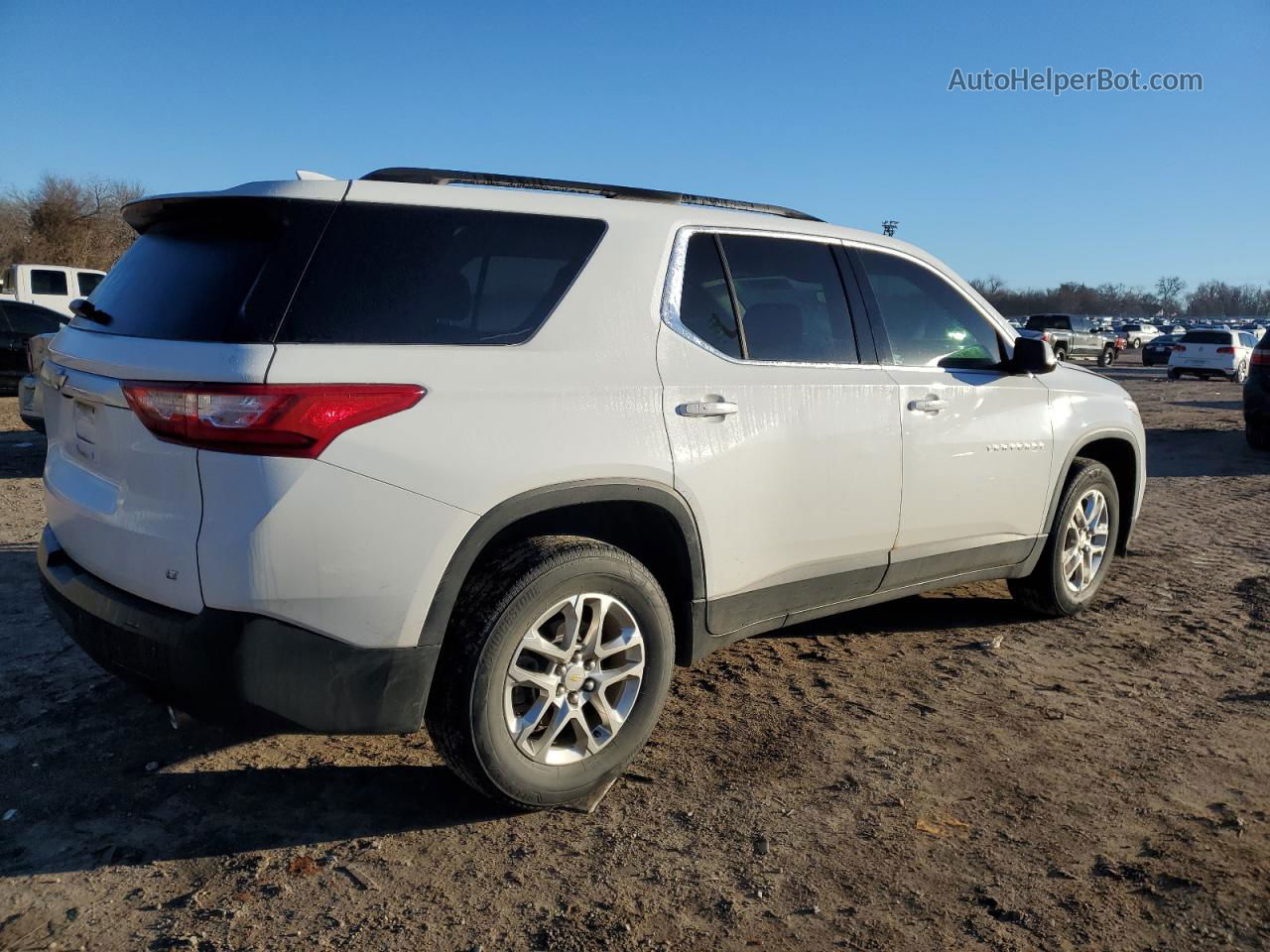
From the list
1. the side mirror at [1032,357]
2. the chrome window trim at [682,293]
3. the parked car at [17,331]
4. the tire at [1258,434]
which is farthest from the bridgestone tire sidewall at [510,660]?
the parked car at [17,331]

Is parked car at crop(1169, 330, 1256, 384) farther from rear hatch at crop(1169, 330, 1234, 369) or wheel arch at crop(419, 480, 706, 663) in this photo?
wheel arch at crop(419, 480, 706, 663)

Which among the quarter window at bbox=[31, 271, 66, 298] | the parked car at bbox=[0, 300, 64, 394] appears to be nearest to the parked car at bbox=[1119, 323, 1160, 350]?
the quarter window at bbox=[31, 271, 66, 298]

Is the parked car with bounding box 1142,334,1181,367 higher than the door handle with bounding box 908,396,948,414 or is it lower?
higher

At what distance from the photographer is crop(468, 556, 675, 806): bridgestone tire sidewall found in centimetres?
281

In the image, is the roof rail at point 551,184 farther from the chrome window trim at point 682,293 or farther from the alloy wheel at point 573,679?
the alloy wheel at point 573,679

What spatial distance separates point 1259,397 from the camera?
40.8 ft

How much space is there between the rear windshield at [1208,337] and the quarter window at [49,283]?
3098 cm

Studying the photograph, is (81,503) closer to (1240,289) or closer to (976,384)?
(976,384)

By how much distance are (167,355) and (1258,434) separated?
44.6 ft

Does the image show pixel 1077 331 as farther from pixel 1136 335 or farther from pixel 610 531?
pixel 610 531

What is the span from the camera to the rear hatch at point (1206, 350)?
29781 mm

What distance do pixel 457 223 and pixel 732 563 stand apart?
1.42 meters

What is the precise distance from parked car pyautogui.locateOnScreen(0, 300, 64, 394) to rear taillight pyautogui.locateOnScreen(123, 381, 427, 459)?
14239mm

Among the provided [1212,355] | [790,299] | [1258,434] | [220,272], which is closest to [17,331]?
[220,272]
